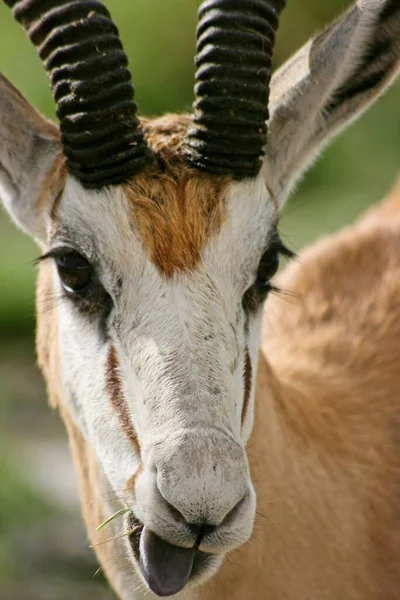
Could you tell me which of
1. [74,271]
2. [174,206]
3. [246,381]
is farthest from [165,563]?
[174,206]

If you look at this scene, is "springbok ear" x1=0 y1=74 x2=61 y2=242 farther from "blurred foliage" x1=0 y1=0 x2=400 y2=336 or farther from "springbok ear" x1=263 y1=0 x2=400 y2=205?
"blurred foliage" x1=0 y1=0 x2=400 y2=336

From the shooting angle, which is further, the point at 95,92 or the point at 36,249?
the point at 36,249

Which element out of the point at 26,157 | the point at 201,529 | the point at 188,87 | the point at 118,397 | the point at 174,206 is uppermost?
the point at 188,87

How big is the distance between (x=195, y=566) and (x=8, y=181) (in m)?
2.01

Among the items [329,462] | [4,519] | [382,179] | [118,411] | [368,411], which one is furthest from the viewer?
[382,179]

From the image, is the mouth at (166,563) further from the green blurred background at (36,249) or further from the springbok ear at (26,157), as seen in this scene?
the green blurred background at (36,249)

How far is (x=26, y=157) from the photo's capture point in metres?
5.14

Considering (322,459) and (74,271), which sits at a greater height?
(74,271)

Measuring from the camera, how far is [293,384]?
572 centimetres

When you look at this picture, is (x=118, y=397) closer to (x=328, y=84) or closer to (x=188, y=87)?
(x=328, y=84)

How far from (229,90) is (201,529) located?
5.97ft

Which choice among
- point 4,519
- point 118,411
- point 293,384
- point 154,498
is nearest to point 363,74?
point 293,384

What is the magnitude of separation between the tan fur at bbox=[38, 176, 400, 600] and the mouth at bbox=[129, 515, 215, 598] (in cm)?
Result: 69

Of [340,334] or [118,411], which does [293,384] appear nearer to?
[340,334]
